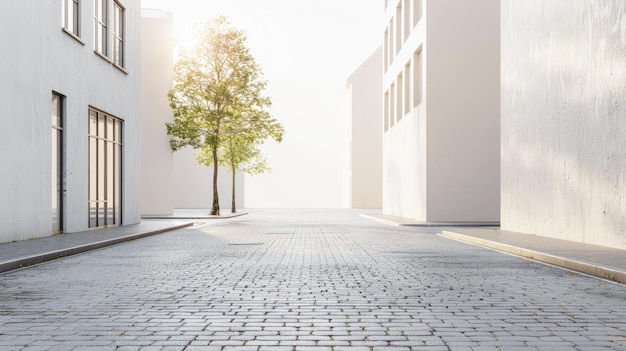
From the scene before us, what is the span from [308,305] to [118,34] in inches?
695

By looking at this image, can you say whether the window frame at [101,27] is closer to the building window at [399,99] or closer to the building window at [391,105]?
the building window at [399,99]

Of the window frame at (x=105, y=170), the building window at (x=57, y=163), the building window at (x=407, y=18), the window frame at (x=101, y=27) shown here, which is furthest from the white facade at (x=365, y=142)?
the building window at (x=57, y=163)

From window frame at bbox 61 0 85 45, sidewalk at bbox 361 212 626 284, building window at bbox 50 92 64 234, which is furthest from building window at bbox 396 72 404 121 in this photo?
building window at bbox 50 92 64 234

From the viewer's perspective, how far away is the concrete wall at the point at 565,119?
1277cm

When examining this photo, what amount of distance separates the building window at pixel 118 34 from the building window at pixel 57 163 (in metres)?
5.15

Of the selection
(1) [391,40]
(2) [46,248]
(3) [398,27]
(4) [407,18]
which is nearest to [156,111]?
(1) [391,40]

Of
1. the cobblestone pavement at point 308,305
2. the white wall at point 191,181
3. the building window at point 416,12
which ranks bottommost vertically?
the cobblestone pavement at point 308,305

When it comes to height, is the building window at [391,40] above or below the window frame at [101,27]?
above

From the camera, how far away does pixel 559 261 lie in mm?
10445

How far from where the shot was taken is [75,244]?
1313 centimetres

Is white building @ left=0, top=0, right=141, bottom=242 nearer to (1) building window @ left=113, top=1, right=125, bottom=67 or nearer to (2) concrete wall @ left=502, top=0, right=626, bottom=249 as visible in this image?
(1) building window @ left=113, top=1, right=125, bottom=67

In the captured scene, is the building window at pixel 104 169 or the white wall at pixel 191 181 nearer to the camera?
the building window at pixel 104 169

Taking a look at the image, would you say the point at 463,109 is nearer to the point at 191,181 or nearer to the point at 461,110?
the point at 461,110

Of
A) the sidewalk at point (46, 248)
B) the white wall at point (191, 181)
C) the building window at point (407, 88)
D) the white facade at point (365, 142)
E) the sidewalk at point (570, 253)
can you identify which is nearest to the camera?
the sidewalk at point (570, 253)
